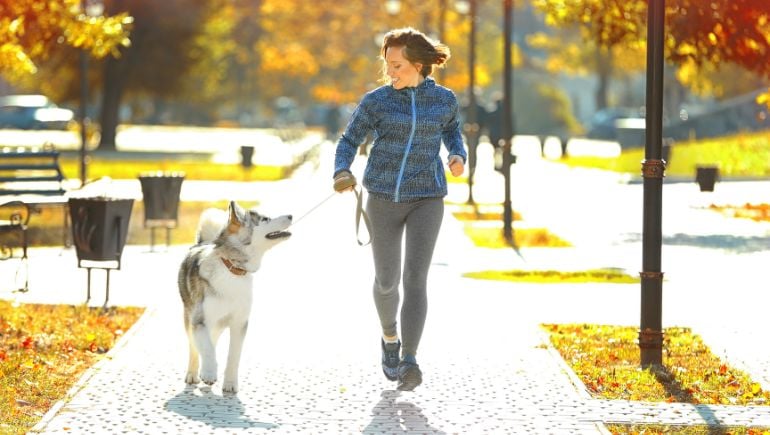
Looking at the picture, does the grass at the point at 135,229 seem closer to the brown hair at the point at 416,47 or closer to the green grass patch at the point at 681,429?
the brown hair at the point at 416,47

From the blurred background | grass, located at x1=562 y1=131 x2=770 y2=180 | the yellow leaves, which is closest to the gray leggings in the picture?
the blurred background

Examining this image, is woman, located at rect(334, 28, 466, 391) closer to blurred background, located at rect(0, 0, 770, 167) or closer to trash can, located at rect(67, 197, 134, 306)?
trash can, located at rect(67, 197, 134, 306)

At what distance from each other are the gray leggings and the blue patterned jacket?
0.08m

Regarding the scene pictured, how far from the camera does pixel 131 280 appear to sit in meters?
14.5

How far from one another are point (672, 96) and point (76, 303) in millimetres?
71025

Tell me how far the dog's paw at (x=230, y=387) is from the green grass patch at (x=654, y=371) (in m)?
1.87

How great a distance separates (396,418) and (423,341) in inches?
106

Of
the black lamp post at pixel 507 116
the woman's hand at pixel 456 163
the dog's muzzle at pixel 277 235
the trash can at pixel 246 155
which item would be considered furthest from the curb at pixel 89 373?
the trash can at pixel 246 155

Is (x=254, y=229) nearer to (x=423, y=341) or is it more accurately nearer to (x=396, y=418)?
(x=396, y=418)

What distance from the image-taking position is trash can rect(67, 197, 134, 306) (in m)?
12.4

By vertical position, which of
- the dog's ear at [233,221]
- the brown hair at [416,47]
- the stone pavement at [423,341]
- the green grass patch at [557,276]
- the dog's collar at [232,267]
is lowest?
the green grass patch at [557,276]

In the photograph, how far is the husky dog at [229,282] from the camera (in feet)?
28.2

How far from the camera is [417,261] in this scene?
8.90 m

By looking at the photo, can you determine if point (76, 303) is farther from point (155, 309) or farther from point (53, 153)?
point (53, 153)
